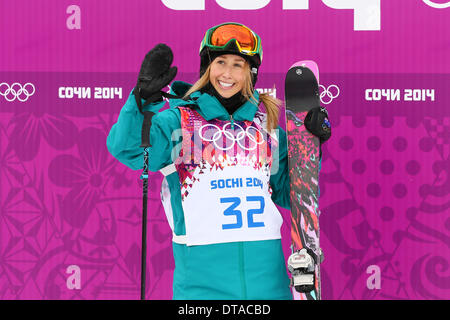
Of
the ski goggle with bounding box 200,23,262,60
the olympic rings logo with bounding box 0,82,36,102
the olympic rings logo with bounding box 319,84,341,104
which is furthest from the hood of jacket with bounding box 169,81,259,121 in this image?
the olympic rings logo with bounding box 0,82,36,102

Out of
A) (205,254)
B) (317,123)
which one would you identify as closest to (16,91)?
(205,254)

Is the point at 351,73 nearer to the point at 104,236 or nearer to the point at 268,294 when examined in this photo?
the point at 268,294

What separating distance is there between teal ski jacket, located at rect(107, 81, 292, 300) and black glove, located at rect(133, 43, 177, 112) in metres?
0.04

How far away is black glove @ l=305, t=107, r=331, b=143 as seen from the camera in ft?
5.79

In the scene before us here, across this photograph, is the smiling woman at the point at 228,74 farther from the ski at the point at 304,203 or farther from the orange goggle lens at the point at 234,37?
the ski at the point at 304,203

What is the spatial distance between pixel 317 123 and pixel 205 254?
0.64 metres

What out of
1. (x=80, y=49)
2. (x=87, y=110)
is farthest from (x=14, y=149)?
(x=80, y=49)

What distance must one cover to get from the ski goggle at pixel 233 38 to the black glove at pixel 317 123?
0.32m

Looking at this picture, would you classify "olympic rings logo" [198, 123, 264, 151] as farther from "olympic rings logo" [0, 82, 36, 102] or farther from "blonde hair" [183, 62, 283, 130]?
"olympic rings logo" [0, 82, 36, 102]

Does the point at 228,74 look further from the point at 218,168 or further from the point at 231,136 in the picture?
the point at 218,168

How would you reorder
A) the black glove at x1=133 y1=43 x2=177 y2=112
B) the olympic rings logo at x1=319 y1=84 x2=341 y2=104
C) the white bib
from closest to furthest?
the black glove at x1=133 y1=43 x2=177 y2=112
the white bib
the olympic rings logo at x1=319 y1=84 x2=341 y2=104

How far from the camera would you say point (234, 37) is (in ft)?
5.78

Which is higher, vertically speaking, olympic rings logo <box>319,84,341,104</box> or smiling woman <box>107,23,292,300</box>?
olympic rings logo <box>319,84,341,104</box>

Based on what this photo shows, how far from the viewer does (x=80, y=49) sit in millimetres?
2582
